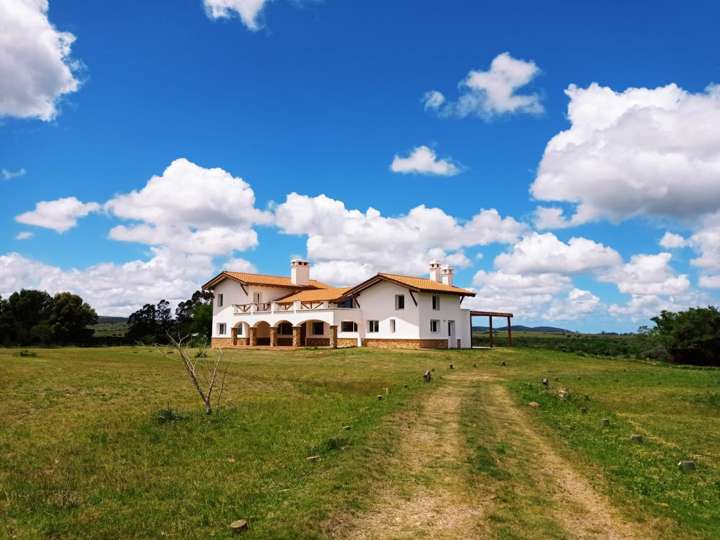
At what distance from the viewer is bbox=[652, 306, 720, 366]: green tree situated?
154ft

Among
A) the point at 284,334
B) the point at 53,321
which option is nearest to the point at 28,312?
the point at 53,321

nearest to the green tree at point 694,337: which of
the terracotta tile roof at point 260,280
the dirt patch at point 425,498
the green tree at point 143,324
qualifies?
the terracotta tile roof at point 260,280

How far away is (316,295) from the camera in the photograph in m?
53.1

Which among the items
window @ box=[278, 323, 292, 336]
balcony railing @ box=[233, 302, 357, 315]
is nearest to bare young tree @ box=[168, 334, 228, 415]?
balcony railing @ box=[233, 302, 357, 315]

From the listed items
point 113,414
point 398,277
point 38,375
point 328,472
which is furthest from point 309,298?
point 328,472

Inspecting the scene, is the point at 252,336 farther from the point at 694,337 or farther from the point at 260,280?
the point at 694,337

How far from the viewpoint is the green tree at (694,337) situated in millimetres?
46844

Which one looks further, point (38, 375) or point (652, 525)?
point (38, 375)

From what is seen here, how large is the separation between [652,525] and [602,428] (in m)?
7.09

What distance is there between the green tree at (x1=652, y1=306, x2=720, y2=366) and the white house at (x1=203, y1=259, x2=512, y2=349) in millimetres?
14632

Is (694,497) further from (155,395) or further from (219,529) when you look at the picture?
(155,395)

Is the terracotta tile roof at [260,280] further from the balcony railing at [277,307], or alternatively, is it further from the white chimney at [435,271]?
the white chimney at [435,271]

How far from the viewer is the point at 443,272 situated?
53562 mm

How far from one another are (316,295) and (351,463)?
4359 cm
